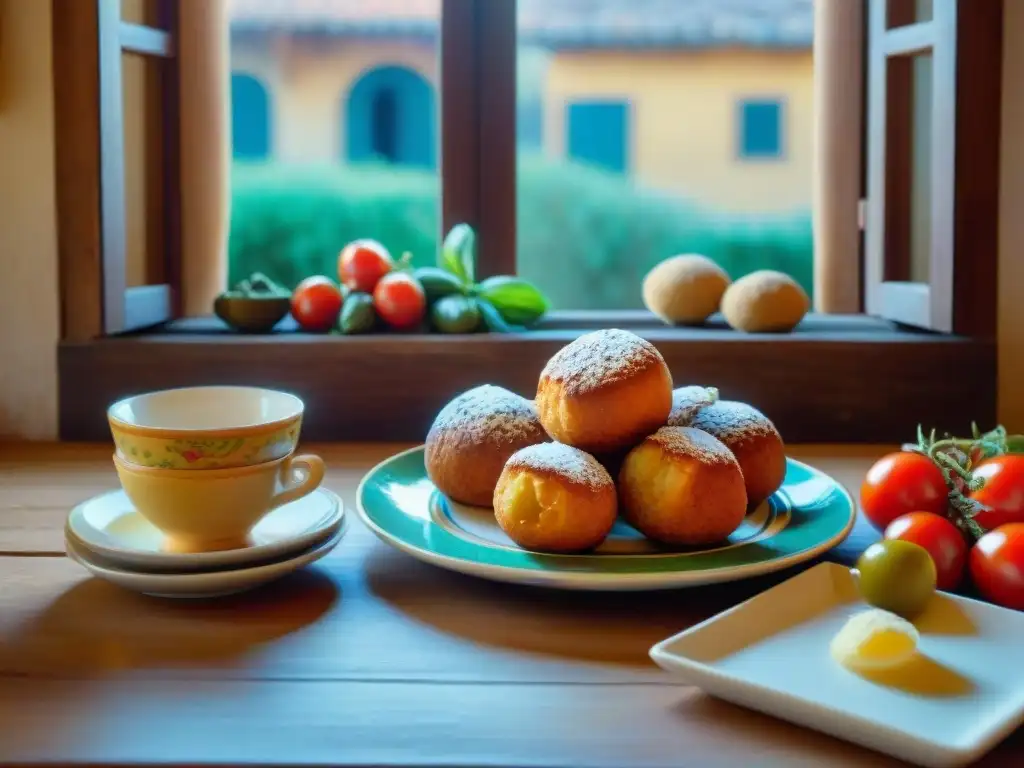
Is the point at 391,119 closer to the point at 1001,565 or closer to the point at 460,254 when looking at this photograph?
the point at 460,254

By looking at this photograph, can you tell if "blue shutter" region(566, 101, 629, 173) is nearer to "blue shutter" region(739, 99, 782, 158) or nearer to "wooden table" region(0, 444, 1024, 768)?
"blue shutter" region(739, 99, 782, 158)

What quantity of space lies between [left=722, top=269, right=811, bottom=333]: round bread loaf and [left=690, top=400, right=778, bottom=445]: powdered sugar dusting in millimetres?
503

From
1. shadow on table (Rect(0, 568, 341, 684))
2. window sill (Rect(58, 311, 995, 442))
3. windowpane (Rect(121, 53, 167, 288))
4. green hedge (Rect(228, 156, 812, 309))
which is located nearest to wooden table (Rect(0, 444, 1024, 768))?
shadow on table (Rect(0, 568, 341, 684))

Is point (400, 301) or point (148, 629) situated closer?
point (148, 629)

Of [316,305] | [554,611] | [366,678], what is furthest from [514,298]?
[366,678]

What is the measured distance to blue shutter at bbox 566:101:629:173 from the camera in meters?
1.57

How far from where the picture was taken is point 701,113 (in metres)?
1.59

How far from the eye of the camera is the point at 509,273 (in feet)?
4.87

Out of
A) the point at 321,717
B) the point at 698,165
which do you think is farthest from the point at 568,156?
the point at 321,717

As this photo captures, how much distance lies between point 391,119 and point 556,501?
3.20 ft

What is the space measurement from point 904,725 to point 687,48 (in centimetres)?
122

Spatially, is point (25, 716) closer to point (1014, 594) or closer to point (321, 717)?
point (321, 717)

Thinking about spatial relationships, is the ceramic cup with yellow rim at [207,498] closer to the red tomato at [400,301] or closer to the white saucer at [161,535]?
the white saucer at [161,535]

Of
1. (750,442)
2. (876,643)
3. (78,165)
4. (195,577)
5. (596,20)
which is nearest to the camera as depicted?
(876,643)
